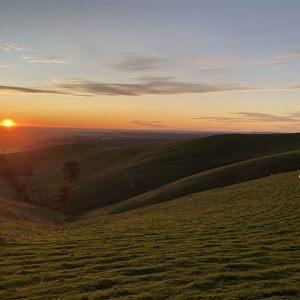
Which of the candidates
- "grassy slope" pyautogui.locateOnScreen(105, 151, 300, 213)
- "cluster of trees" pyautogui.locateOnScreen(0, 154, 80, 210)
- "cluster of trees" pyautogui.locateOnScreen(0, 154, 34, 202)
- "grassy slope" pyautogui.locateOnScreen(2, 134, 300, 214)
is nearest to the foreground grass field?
"grassy slope" pyautogui.locateOnScreen(105, 151, 300, 213)

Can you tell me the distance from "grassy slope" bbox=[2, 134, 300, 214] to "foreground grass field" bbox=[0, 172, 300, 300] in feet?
198

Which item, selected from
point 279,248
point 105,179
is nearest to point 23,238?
point 279,248

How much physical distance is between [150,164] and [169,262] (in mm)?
94990

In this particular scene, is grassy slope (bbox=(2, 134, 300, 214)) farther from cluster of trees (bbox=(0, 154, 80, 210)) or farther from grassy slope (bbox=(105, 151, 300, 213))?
grassy slope (bbox=(105, 151, 300, 213))

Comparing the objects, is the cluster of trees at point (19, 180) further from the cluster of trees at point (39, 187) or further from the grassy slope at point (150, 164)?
the grassy slope at point (150, 164)

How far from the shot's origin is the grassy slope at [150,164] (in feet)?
317

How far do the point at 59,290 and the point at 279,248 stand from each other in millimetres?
13614

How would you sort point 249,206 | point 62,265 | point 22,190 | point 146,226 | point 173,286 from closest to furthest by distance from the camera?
point 173,286, point 62,265, point 146,226, point 249,206, point 22,190

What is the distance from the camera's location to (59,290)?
55.7ft

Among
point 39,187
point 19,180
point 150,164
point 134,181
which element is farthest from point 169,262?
point 19,180

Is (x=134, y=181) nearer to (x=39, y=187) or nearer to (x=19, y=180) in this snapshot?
(x=39, y=187)

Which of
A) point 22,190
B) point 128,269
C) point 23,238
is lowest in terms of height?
point 22,190

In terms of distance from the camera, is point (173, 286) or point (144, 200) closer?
point (173, 286)

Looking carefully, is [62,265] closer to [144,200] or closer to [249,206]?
[249,206]
